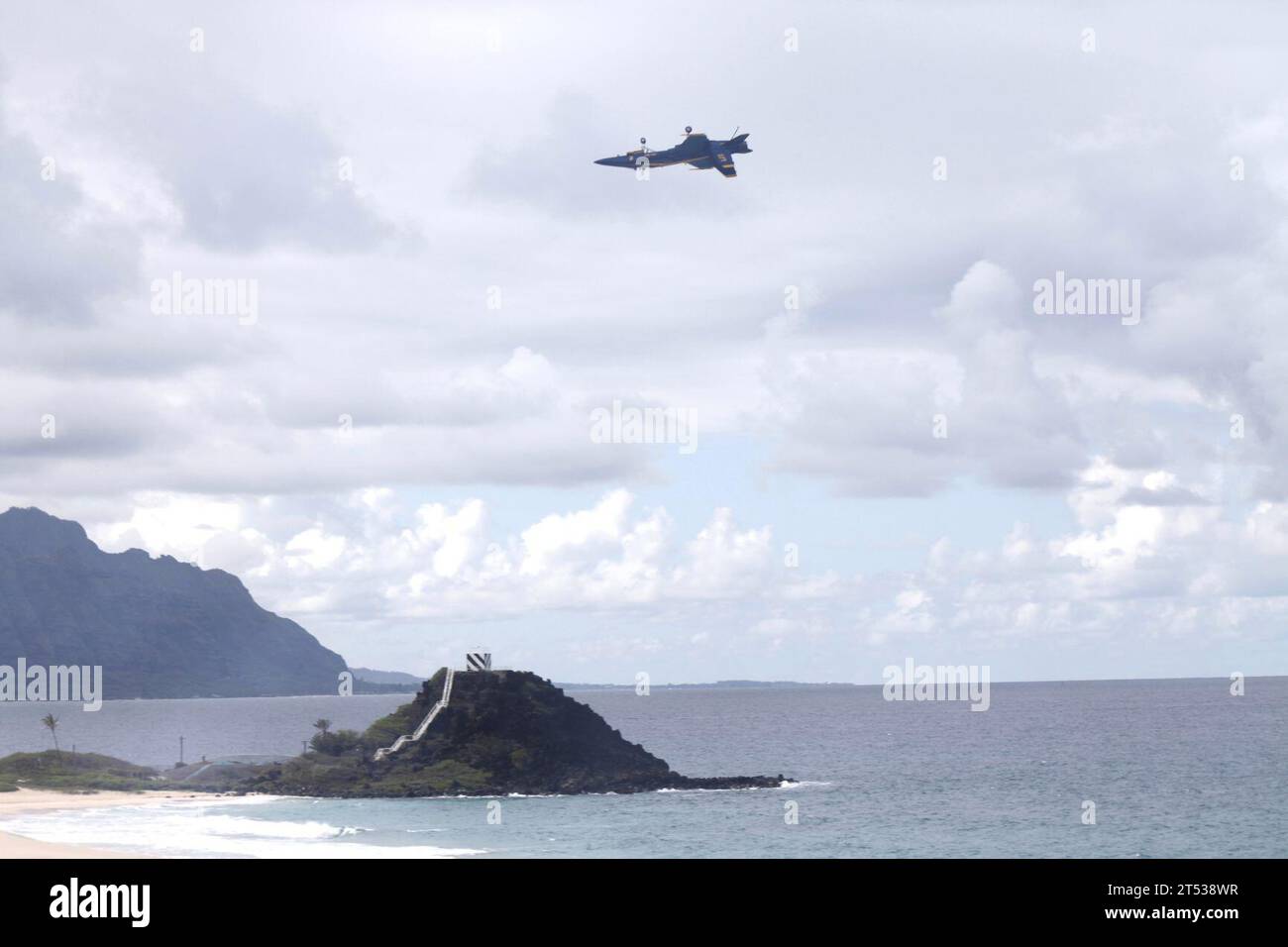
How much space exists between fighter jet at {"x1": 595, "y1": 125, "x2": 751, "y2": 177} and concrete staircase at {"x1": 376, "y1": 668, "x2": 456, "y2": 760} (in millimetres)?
52321

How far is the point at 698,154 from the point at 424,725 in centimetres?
5869

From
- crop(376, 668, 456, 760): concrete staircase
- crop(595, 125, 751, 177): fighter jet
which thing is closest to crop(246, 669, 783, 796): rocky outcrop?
crop(376, 668, 456, 760): concrete staircase

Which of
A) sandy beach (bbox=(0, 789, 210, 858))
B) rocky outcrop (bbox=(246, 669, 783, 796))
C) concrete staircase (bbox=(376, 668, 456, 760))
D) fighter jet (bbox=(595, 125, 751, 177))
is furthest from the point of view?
concrete staircase (bbox=(376, 668, 456, 760))

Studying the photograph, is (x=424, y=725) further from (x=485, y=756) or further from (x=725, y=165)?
(x=725, y=165)

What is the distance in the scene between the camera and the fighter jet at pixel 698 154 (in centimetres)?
7419

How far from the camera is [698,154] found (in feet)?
247

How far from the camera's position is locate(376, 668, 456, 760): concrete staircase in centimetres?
A: 10894

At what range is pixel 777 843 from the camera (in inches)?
3187

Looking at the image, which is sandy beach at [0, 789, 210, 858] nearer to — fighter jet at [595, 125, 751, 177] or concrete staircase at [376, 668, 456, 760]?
concrete staircase at [376, 668, 456, 760]

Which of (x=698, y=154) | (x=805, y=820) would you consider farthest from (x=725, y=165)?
(x=805, y=820)

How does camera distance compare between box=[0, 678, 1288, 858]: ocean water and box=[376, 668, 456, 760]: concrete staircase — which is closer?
box=[0, 678, 1288, 858]: ocean water

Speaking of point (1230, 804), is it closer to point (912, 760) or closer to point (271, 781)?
point (912, 760)
